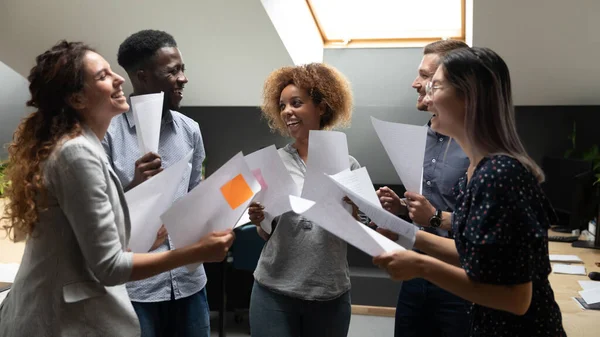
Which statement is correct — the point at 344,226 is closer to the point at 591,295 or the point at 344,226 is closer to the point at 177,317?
the point at 177,317

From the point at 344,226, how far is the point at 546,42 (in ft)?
9.03

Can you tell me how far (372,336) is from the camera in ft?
14.1

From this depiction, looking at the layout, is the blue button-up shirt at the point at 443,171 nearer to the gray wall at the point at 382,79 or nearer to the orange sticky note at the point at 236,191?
the orange sticky note at the point at 236,191

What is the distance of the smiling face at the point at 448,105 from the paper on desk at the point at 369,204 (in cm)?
28

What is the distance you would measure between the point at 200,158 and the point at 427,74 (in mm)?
906

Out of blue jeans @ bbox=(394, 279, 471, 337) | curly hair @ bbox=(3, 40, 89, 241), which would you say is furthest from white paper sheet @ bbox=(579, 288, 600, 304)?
curly hair @ bbox=(3, 40, 89, 241)

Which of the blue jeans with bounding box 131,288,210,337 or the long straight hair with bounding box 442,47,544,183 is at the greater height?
the long straight hair with bounding box 442,47,544,183

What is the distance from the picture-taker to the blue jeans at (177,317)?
1.99 meters

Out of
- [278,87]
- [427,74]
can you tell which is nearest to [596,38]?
[427,74]

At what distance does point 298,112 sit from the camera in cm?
229

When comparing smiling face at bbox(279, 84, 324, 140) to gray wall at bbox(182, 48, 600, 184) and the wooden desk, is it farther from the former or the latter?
gray wall at bbox(182, 48, 600, 184)

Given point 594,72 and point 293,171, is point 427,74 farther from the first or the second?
point 594,72

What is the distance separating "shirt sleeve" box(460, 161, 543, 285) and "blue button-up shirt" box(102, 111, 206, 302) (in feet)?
3.53

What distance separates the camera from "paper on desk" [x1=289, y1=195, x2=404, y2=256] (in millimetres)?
1420
